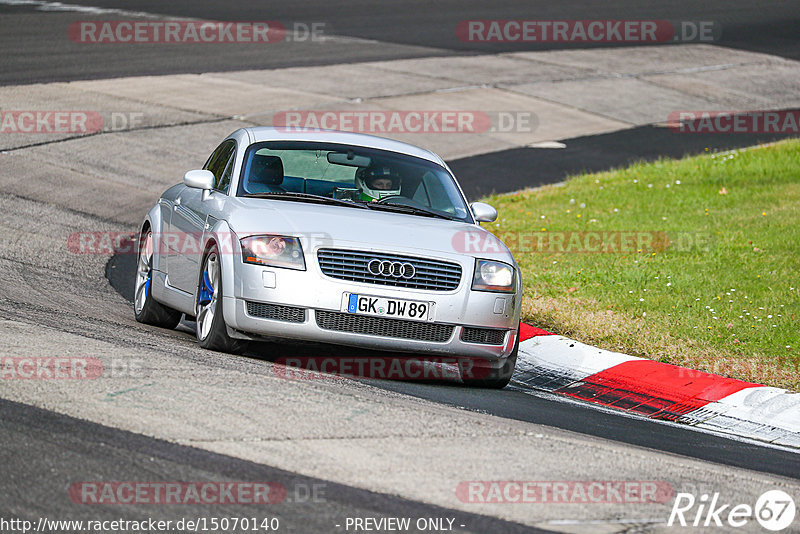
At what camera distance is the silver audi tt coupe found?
24.1 feet

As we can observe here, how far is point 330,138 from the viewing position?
29.7ft

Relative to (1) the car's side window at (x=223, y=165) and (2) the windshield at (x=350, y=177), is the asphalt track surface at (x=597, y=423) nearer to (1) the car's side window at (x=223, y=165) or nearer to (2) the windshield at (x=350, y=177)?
(2) the windshield at (x=350, y=177)

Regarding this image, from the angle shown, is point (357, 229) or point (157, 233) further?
point (157, 233)

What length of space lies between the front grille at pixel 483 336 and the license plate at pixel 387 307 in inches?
13.4

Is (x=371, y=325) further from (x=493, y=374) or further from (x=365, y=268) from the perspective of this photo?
(x=493, y=374)

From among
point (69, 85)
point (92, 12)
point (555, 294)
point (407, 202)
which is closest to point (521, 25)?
point (92, 12)

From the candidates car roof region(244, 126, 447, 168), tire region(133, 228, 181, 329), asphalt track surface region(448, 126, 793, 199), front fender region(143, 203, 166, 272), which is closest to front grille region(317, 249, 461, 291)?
car roof region(244, 126, 447, 168)
